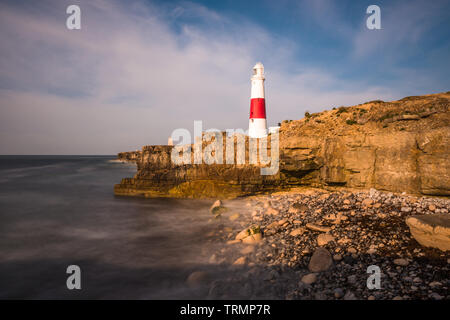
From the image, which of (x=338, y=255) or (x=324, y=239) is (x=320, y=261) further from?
(x=324, y=239)

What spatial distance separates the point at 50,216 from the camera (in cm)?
1419

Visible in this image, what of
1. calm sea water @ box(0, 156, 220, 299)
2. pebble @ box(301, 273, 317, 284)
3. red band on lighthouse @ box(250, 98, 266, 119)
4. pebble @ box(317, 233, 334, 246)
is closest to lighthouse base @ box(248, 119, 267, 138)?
red band on lighthouse @ box(250, 98, 266, 119)

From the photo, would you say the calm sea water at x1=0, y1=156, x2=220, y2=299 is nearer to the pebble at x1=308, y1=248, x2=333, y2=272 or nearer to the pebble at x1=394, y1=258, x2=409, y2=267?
the pebble at x1=308, y1=248, x2=333, y2=272

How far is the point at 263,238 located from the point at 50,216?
14070 millimetres

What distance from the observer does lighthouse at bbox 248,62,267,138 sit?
20359mm

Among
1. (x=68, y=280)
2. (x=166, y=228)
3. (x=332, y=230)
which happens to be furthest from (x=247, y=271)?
(x=166, y=228)

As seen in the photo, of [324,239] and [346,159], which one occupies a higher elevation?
[346,159]

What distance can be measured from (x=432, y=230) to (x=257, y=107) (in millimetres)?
17034

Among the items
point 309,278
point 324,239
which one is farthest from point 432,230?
point 309,278

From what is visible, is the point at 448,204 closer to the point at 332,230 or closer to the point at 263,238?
the point at 332,230

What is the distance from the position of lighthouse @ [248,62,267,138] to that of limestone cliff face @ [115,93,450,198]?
322 cm

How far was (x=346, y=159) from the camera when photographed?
11789 millimetres

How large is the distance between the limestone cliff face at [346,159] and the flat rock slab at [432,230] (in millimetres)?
4234

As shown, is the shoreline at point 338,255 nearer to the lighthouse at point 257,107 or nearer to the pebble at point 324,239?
the pebble at point 324,239
